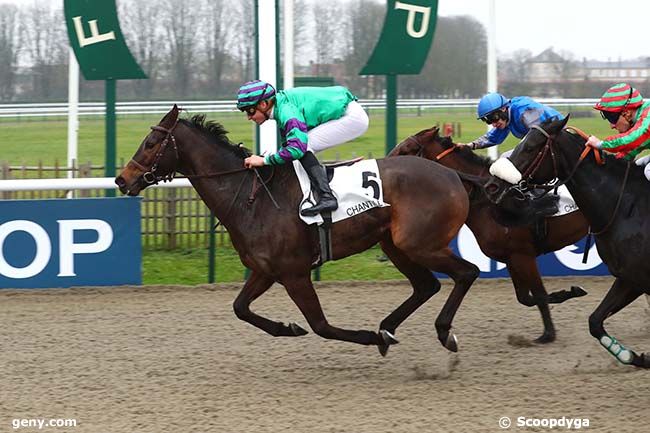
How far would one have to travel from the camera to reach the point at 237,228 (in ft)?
19.0

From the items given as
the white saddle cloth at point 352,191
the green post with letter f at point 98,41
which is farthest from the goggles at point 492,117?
the green post with letter f at point 98,41

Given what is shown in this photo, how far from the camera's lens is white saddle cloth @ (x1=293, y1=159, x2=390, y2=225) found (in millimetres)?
5773

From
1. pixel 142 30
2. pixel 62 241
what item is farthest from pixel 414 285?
pixel 142 30

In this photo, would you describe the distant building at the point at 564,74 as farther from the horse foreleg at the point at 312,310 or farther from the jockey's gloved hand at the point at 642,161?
the horse foreleg at the point at 312,310

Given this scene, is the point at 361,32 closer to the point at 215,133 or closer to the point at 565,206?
the point at 565,206

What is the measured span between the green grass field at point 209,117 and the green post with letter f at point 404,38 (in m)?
1.87

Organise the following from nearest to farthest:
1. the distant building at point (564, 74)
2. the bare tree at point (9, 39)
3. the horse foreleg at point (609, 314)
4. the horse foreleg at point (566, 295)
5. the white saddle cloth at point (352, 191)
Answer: the horse foreleg at point (609, 314)
the white saddle cloth at point (352, 191)
the horse foreleg at point (566, 295)
the bare tree at point (9, 39)
the distant building at point (564, 74)

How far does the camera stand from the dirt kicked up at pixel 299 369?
489 centimetres

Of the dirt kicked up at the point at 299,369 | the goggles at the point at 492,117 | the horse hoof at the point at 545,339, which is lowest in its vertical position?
the dirt kicked up at the point at 299,369

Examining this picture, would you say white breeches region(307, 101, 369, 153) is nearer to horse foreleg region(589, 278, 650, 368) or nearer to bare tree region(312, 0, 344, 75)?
horse foreleg region(589, 278, 650, 368)

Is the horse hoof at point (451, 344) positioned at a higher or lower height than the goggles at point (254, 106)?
lower

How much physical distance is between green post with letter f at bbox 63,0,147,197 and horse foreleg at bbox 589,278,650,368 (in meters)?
4.85

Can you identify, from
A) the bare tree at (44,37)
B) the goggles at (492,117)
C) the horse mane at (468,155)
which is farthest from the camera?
the bare tree at (44,37)

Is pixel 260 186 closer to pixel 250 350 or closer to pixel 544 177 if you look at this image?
pixel 250 350
